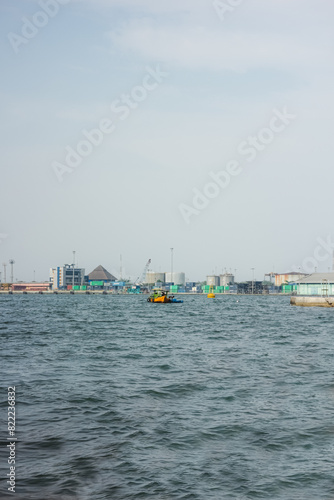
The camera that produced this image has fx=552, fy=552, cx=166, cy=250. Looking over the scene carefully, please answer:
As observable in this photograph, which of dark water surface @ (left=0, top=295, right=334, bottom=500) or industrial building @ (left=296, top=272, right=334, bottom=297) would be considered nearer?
dark water surface @ (left=0, top=295, right=334, bottom=500)

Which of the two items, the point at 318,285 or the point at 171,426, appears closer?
the point at 171,426

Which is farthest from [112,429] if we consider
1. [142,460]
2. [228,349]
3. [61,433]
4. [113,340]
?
[113,340]

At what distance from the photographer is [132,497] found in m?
10.6

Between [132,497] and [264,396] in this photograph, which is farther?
[264,396]

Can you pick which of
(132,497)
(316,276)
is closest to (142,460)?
(132,497)

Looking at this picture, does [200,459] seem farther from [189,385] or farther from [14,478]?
[189,385]

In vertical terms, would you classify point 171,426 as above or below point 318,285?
below

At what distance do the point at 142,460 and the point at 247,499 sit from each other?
3.06 metres

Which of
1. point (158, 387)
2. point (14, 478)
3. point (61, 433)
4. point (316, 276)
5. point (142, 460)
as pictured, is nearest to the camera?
point (14, 478)

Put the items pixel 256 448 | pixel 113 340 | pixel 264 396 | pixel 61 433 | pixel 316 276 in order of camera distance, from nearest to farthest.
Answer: pixel 256 448 < pixel 61 433 < pixel 264 396 < pixel 113 340 < pixel 316 276

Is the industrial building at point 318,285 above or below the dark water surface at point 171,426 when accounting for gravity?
above

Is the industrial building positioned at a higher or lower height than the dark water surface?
higher

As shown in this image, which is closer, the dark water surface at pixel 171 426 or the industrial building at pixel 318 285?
the dark water surface at pixel 171 426

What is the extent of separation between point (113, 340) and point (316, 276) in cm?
9231
